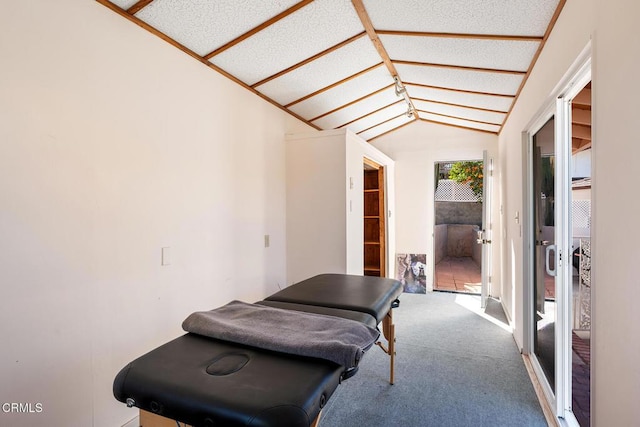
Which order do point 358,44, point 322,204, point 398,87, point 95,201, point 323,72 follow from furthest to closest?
point 398,87, point 322,204, point 323,72, point 358,44, point 95,201

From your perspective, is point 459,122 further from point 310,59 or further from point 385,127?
point 310,59

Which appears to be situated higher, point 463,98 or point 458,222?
point 463,98

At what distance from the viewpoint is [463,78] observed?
271 centimetres

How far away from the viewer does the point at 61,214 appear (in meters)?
1.42

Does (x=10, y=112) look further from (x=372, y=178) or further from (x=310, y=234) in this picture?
(x=372, y=178)

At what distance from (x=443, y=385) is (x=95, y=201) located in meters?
2.42

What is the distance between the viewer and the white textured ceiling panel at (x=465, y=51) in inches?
81.5

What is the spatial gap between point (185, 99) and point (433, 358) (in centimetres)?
272

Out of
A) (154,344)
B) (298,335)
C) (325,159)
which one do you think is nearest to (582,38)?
(298,335)

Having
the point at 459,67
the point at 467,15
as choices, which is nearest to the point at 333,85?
the point at 459,67

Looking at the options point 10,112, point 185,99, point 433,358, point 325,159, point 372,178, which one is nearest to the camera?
point 10,112

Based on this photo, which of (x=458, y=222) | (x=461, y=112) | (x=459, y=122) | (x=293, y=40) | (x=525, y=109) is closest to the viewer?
(x=293, y=40)

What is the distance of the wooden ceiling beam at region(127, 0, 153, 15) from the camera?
5.29ft

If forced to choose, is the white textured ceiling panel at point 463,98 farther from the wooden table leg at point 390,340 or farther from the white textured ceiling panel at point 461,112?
the wooden table leg at point 390,340
